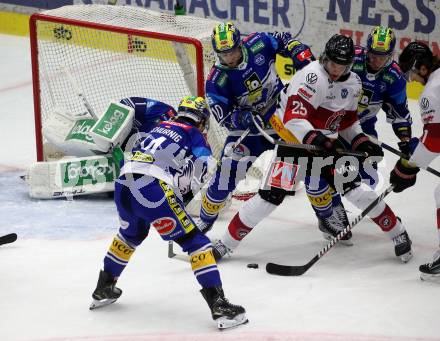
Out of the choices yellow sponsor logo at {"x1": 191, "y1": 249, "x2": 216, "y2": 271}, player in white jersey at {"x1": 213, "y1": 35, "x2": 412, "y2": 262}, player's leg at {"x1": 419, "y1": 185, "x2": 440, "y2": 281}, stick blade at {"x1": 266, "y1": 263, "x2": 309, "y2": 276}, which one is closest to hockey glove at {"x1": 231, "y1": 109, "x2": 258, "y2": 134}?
player in white jersey at {"x1": 213, "y1": 35, "x2": 412, "y2": 262}

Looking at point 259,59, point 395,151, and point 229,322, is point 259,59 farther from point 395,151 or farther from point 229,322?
point 229,322

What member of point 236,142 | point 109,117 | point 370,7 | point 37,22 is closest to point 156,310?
point 236,142

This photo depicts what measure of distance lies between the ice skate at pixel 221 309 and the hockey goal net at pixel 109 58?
201 cm

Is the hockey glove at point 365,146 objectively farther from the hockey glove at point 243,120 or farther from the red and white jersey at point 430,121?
the hockey glove at point 243,120

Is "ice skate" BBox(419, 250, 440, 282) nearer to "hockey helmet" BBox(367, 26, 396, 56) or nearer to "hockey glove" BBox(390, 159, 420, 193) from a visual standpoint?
"hockey glove" BBox(390, 159, 420, 193)

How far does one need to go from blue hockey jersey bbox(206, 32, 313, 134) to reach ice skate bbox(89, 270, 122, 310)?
3.89 ft

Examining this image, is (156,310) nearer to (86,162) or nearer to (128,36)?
(86,162)

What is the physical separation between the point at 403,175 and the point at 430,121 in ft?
1.10

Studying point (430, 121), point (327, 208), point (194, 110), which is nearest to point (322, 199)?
point (327, 208)

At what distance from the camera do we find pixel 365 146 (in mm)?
5133

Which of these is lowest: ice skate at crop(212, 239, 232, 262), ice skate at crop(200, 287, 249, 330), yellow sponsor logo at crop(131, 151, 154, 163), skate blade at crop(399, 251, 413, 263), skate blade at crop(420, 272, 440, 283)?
ice skate at crop(212, 239, 232, 262)

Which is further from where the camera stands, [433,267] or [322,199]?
[322,199]

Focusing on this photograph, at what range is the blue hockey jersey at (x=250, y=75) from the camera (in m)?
5.34

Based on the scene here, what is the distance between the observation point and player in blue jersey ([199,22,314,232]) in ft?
17.5
